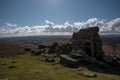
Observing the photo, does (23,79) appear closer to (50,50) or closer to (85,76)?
(85,76)

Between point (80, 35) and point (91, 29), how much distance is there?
4706mm

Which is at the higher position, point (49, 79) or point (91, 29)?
point (91, 29)

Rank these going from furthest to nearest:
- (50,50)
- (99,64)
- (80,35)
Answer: (50,50)
(80,35)
(99,64)

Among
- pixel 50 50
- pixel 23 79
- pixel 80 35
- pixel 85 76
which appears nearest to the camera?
pixel 23 79

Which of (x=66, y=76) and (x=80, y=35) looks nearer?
(x=66, y=76)

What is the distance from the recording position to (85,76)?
81.9ft

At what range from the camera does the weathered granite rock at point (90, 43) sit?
145 feet

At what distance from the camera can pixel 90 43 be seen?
145 ft

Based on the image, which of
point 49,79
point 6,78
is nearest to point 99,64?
point 49,79

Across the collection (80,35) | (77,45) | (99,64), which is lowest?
(99,64)

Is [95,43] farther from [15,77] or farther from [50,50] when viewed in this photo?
[15,77]

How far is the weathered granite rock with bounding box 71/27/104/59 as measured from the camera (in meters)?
44.1

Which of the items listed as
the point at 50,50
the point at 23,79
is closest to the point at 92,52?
the point at 50,50

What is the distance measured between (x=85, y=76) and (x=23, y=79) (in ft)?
38.8
